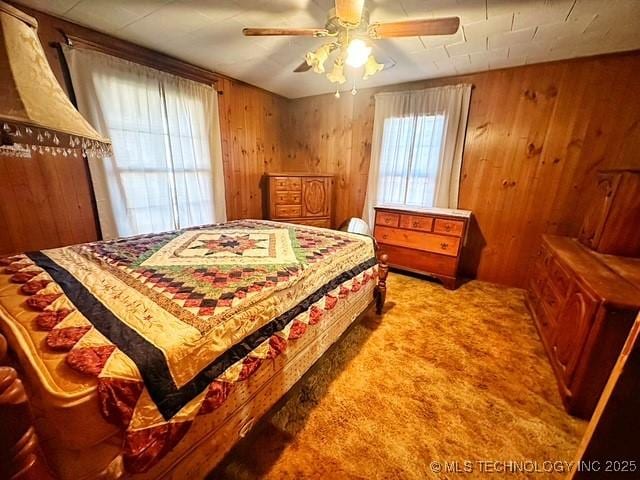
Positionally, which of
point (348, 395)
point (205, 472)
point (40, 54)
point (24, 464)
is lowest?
point (348, 395)

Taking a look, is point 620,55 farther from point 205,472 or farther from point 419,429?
point 205,472

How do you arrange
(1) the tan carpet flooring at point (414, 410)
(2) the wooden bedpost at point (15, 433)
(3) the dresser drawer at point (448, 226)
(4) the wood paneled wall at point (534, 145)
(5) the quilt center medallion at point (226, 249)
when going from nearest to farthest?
(2) the wooden bedpost at point (15, 433) < (1) the tan carpet flooring at point (414, 410) < (5) the quilt center medallion at point (226, 249) < (4) the wood paneled wall at point (534, 145) < (3) the dresser drawer at point (448, 226)

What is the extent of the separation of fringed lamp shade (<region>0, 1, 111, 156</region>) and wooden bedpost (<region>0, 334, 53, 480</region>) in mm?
679

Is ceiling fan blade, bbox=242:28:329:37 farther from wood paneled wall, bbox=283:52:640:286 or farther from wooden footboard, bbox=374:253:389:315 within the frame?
wood paneled wall, bbox=283:52:640:286

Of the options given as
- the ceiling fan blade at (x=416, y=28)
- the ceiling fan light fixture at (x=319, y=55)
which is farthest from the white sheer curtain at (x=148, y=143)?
the ceiling fan blade at (x=416, y=28)

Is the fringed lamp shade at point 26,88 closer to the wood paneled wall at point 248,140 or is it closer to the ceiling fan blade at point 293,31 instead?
the ceiling fan blade at point 293,31

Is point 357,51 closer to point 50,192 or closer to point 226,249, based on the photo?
point 226,249

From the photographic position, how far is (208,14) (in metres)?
1.81

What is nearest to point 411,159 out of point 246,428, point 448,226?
point 448,226

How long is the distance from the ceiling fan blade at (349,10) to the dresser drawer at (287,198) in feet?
7.26

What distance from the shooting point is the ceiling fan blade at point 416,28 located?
1326 millimetres

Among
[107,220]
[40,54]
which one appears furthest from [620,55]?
[107,220]

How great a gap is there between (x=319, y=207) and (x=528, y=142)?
2.45m

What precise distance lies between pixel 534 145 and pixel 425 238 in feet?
4.56
